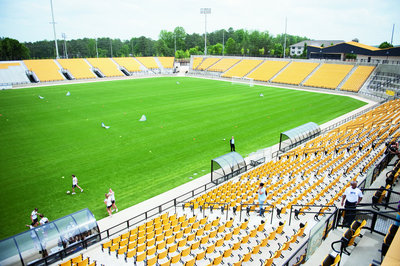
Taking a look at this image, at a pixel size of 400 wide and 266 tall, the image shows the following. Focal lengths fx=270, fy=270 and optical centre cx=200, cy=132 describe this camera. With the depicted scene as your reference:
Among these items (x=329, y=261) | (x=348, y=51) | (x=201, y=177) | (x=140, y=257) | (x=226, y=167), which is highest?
(x=348, y=51)

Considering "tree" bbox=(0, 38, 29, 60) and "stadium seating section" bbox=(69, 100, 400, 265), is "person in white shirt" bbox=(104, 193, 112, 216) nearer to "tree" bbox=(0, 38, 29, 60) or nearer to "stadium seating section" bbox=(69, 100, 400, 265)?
"stadium seating section" bbox=(69, 100, 400, 265)

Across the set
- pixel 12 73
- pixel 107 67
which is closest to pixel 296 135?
pixel 12 73

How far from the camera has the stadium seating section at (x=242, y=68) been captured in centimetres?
7212

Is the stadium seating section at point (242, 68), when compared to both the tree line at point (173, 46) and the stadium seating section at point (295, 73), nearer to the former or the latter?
the stadium seating section at point (295, 73)

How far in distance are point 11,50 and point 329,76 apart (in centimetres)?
9514

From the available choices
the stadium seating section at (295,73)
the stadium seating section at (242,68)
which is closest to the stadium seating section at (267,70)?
the stadium seating section at (295,73)

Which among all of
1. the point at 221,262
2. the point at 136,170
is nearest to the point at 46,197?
the point at 136,170

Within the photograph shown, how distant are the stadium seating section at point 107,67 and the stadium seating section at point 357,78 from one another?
54946 mm

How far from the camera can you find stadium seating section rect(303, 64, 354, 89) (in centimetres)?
5481

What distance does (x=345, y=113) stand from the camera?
34.8m

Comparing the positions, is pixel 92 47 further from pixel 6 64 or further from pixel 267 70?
pixel 267 70

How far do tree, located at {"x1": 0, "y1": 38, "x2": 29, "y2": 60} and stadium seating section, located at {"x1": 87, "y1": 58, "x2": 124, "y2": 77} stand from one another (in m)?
31.9

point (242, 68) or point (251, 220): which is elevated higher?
point (242, 68)

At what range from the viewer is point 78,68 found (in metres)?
70.9
